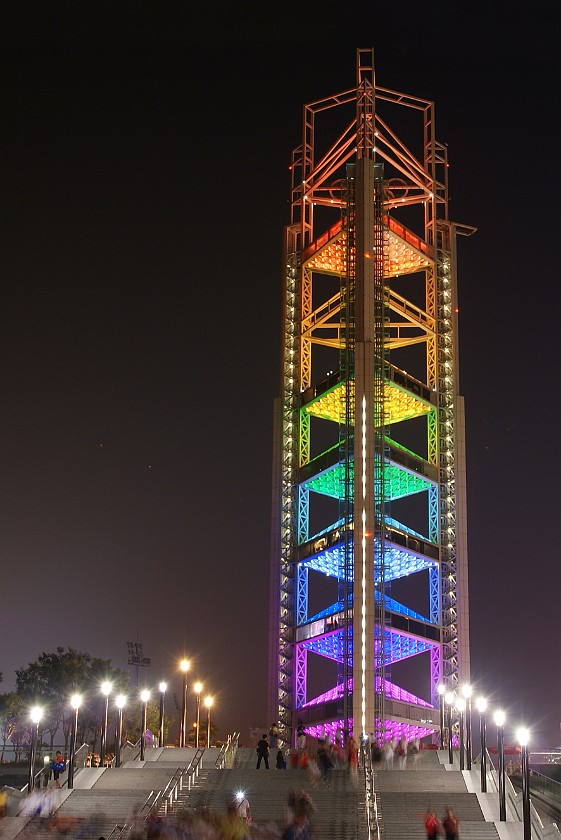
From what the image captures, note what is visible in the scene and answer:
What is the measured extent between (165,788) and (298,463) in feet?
127

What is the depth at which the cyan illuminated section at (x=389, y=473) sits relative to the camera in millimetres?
65562

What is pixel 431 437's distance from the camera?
2803 inches

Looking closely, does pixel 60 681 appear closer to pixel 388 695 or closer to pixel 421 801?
pixel 388 695

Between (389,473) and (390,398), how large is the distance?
4646 mm

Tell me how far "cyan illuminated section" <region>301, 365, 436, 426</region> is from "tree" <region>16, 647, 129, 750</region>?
30.6 meters

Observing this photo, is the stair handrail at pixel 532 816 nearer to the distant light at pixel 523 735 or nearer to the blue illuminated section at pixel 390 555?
the distant light at pixel 523 735

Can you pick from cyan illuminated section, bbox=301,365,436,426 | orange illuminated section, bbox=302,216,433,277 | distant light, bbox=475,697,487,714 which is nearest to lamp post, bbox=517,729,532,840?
distant light, bbox=475,697,487,714

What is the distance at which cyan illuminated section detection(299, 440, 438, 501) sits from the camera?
215 feet

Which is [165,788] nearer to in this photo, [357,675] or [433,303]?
[357,675]

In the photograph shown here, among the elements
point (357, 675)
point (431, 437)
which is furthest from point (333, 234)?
point (357, 675)

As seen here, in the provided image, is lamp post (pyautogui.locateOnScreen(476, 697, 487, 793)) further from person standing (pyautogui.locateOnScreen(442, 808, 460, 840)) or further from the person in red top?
person standing (pyautogui.locateOnScreen(442, 808, 460, 840))

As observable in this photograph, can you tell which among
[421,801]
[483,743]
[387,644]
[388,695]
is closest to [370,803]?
[421,801]

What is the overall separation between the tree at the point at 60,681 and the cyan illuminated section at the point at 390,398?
30565 mm

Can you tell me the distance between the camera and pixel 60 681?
8969 cm
